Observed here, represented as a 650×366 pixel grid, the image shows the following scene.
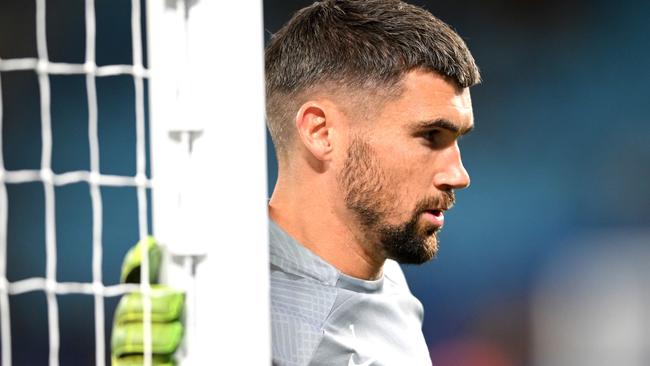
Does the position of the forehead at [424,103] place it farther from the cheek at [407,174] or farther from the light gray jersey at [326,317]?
the light gray jersey at [326,317]

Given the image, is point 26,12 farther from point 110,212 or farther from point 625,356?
point 625,356

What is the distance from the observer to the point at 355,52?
1386mm

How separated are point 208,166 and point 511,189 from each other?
9.38ft

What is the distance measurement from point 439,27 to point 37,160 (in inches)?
87.9

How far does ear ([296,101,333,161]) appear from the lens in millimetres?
1366

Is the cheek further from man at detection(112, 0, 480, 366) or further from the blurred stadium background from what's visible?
the blurred stadium background

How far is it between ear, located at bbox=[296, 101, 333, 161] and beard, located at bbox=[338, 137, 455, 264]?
37 mm

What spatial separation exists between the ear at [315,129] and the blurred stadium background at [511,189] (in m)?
2.02

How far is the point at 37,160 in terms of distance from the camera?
3291 mm

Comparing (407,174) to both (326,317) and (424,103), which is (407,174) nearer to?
(424,103)

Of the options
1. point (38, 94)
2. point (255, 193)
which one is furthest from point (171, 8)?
point (38, 94)

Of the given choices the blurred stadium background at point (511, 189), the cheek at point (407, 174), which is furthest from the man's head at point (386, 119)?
the blurred stadium background at point (511, 189)

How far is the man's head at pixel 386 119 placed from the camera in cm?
133

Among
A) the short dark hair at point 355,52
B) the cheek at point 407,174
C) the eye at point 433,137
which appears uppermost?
the short dark hair at point 355,52
